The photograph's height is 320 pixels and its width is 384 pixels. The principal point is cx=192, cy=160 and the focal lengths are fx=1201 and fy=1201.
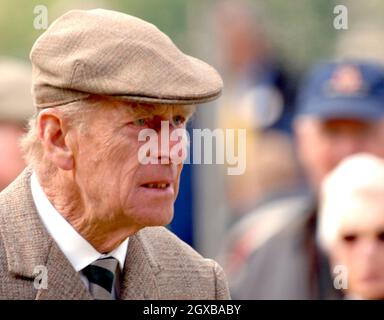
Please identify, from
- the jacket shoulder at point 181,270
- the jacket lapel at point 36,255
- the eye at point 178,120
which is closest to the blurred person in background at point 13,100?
the jacket shoulder at point 181,270

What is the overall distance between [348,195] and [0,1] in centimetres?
193

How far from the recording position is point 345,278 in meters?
4.61

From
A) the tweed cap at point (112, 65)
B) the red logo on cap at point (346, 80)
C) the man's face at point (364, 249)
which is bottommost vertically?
the man's face at point (364, 249)

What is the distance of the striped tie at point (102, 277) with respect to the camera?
10.2ft

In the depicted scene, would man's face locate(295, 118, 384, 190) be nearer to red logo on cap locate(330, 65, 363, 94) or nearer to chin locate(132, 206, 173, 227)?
red logo on cap locate(330, 65, 363, 94)

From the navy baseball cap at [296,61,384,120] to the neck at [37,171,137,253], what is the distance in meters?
2.23

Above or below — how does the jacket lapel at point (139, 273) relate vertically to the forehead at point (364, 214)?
above

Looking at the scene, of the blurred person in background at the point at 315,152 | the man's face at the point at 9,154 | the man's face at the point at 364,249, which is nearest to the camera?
the man's face at the point at 364,249

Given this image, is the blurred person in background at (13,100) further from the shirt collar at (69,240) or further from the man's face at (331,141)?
the shirt collar at (69,240)

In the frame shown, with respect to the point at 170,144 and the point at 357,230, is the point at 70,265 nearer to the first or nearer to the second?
the point at 170,144

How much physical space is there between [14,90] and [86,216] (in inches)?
91.7

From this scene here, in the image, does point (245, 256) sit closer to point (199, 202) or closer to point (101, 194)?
point (199, 202)

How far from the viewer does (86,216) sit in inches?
122

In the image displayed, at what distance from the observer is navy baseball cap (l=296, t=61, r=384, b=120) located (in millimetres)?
5191
